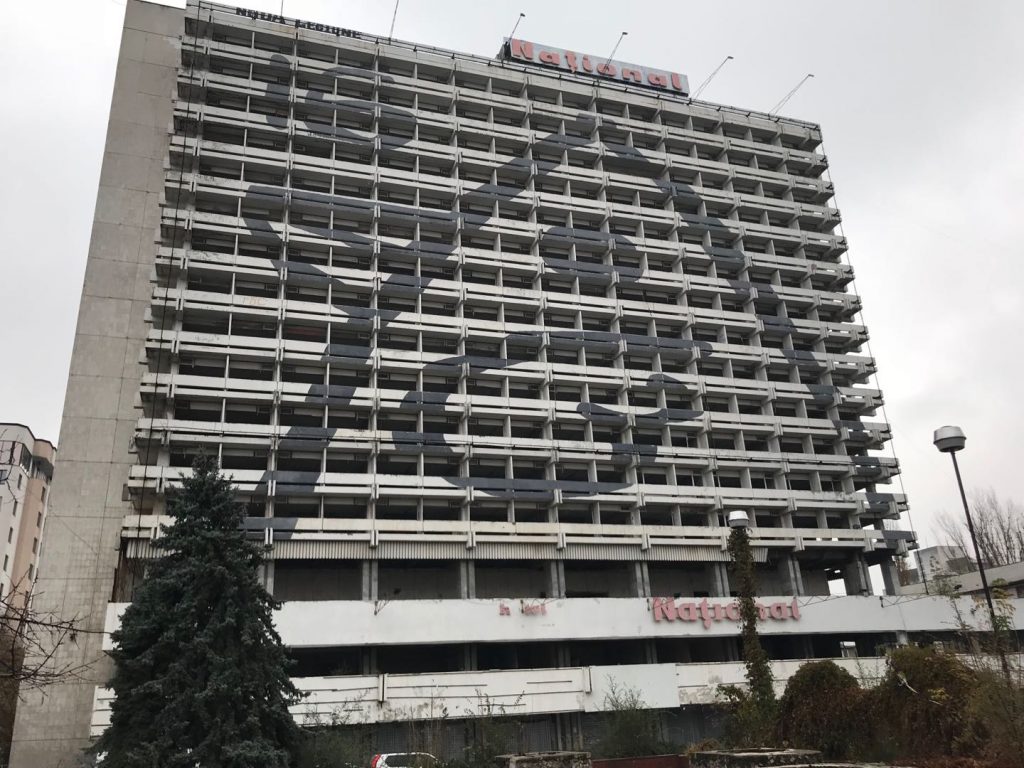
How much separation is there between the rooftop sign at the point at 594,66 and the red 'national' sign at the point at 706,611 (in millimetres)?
43989

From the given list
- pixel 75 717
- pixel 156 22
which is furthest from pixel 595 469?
pixel 156 22

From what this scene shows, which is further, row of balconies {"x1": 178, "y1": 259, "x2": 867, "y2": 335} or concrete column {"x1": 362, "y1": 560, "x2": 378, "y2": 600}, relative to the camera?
row of balconies {"x1": 178, "y1": 259, "x2": 867, "y2": 335}

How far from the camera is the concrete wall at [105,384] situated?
45062 millimetres

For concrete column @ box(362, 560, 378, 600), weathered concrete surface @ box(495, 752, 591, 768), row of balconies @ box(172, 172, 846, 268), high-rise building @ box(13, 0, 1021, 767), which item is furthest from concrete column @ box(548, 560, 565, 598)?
weathered concrete surface @ box(495, 752, 591, 768)

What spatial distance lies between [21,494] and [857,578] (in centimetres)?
7578

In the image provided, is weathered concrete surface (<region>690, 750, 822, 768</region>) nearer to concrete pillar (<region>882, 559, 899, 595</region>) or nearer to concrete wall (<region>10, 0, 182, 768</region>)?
concrete wall (<region>10, 0, 182, 768</region>)

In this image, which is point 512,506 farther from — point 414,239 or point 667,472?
point 414,239

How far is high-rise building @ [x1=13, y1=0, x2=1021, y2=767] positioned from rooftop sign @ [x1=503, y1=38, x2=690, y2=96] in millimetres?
594

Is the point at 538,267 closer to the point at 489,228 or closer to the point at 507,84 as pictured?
the point at 489,228

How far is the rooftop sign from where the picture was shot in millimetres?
70562

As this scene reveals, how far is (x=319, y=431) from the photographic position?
5122cm

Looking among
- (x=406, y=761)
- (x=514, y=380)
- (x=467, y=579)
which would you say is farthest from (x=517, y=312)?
(x=406, y=761)

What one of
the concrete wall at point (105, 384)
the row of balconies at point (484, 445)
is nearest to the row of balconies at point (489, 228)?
the concrete wall at point (105, 384)

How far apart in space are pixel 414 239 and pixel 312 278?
7.79 meters
